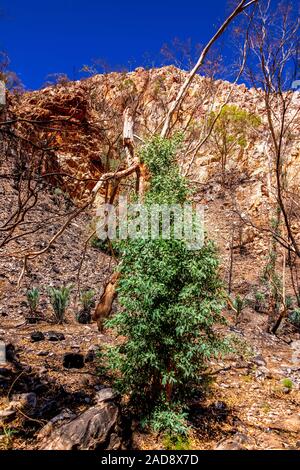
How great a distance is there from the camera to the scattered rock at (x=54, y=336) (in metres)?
5.93

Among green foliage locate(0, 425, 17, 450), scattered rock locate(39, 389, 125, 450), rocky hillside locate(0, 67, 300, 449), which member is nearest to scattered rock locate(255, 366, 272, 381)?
rocky hillside locate(0, 67, 300, 449)

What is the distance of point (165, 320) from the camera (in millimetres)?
3566

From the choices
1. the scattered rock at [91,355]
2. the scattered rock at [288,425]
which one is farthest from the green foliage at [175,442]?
the scattered rock at [91,355]

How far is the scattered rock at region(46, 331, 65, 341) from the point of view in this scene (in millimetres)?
5934

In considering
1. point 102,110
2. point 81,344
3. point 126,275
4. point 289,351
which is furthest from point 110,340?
point 102,110

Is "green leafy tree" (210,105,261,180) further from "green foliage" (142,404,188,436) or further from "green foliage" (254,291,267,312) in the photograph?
"green foliage" (142,404,188,436)

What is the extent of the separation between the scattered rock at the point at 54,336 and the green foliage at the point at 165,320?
8.01 ft

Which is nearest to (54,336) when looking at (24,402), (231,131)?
(24,402)

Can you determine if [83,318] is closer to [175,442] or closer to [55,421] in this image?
[55,421]

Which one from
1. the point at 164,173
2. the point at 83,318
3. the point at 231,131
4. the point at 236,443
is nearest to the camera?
the point at 236,443

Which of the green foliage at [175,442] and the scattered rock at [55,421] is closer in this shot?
the scattered rock at [55,421]

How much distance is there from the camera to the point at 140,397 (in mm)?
3814

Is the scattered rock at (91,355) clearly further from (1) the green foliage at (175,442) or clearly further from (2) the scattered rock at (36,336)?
(1) the green foliage at (175,442)

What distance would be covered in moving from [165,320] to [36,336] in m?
3.26
